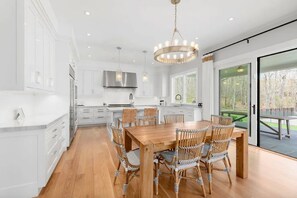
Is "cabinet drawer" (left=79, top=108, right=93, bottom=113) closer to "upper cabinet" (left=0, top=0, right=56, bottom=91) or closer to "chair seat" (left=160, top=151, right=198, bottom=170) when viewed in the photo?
"upper cabinet" (left=0, top=0, right=56, bottom=91)

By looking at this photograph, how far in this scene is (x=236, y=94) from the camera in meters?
4.20

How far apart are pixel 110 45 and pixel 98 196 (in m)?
4.05

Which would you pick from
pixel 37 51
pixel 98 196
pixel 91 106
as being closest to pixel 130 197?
pixel 98 196

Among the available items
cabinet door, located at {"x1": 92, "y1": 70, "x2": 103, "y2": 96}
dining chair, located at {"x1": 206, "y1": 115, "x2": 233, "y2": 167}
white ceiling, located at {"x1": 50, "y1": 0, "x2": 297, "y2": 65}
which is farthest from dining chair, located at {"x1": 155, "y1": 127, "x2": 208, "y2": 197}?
cabinet door, located at {"x1": 92, "y1": 70, "x2": 103, "y2": 96}

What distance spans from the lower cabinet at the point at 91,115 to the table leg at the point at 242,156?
17.4 ft

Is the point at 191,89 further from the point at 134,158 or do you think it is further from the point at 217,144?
the point at 134,158

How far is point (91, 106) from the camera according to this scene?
616 cm

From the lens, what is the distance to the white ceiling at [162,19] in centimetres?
256

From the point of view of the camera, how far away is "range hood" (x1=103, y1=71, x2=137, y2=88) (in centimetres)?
641

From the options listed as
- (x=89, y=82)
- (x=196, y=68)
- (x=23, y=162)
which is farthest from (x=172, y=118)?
(x=89, y=82)

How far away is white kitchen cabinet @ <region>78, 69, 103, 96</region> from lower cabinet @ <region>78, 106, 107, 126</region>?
27.3 inches

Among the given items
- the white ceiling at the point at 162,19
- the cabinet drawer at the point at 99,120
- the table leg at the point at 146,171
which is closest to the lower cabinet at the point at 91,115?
the cabinet drawer at the point at 99,120

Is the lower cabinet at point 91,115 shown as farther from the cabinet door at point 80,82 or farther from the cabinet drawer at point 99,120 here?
the cabinet door at point 80,82

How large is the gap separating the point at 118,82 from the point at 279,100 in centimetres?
554
